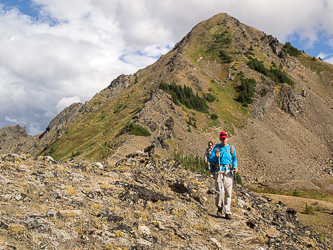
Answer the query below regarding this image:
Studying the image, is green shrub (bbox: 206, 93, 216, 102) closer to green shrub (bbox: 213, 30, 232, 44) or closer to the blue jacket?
green shrub (bbox: 213, 30, 232, 44)

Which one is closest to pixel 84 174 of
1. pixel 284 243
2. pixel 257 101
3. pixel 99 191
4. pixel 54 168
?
pixel 54 168

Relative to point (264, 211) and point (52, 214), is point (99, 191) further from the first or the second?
point (264, 211)

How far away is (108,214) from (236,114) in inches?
2415

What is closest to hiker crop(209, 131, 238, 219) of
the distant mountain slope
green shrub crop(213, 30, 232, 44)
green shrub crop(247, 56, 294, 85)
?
the distant mountain slope

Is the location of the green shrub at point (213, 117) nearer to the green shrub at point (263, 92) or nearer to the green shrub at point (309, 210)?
the green shrub at point (263, 92)

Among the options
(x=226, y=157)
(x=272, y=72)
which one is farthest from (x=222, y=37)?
(x=226, y=157)

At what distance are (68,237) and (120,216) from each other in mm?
2176

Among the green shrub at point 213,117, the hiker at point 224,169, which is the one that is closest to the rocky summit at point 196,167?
the green shrub at point 213,117

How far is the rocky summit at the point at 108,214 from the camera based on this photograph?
538cm

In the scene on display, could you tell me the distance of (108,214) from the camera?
7.09 m

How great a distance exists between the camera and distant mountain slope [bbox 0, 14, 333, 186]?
1636 inches

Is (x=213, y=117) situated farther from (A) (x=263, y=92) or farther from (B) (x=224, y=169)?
(B) (x=224, y=169)

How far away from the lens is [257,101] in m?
67.6

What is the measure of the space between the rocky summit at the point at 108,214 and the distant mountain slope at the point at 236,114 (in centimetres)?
1794
